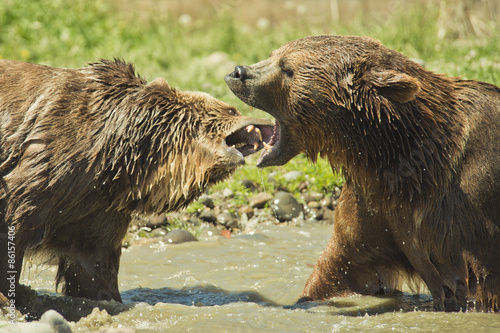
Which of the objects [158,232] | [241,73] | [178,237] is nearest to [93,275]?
[241,73]

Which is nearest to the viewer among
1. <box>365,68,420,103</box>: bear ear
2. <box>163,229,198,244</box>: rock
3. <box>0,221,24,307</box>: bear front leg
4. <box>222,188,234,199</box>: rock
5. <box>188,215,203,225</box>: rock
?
<box>0,221,24,307</box>: bear front leg

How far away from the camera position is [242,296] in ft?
17.0

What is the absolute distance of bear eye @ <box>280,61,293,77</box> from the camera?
177 inches

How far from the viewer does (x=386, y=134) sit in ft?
13.8

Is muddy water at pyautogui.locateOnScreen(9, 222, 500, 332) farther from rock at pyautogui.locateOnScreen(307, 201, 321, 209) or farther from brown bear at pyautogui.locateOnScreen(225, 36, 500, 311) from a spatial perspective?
brown bear at pyautogui.locateOnScreen(225, 36, 500, 311)

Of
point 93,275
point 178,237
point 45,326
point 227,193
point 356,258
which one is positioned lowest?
point 45,326

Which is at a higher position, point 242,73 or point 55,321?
point 242,73

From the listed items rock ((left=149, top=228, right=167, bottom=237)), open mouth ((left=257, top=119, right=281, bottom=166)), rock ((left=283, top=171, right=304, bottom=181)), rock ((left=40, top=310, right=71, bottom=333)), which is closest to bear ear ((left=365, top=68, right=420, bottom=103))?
open mouth ((left=257, top=119, right=281, bottom=166))

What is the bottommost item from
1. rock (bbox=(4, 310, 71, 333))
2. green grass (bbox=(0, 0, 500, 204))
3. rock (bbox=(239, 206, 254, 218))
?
rock (bbox=(4, 310, 71, 333))

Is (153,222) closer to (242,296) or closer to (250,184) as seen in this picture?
(250,184)

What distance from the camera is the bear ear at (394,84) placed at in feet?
13.3

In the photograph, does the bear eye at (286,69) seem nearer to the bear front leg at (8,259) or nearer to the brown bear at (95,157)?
the brown bear at (95,157)

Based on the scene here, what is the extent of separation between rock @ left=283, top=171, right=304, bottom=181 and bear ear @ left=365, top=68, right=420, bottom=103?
3.32m

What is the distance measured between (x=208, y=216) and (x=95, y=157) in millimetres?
2899
